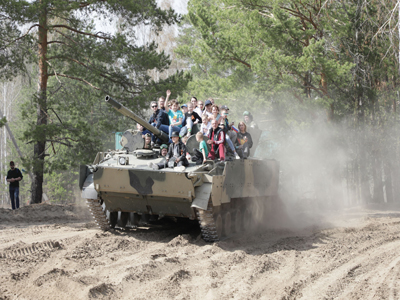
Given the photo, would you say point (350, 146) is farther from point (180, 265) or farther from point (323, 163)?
point (180, 265)

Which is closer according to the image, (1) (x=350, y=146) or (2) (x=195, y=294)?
(2) (x=195, y=294)

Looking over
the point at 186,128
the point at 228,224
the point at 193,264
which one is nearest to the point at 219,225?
the point at 228,224

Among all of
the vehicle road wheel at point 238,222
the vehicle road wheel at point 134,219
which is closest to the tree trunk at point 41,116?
the vehicle road wheel at point 134,219

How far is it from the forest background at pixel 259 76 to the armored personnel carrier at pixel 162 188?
5.58 metres

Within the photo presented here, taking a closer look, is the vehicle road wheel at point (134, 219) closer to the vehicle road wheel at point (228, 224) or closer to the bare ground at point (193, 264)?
the bare ground at point (193, 264)

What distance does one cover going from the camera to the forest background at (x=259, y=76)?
1545cm

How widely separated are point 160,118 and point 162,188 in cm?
241

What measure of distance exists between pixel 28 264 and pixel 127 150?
394cm

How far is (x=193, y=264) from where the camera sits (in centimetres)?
731

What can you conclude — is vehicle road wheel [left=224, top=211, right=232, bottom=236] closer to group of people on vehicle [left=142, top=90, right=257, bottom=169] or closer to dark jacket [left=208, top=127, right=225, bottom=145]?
group of people on vehicle [left=142, top=90, right=257, bottom=169]

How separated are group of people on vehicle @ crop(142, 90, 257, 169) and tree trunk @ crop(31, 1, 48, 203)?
560 cm

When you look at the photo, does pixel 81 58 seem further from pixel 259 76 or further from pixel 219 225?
pixel 219 225

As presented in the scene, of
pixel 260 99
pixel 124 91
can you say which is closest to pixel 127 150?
pixel 124 91

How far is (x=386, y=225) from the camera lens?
12.1 m
